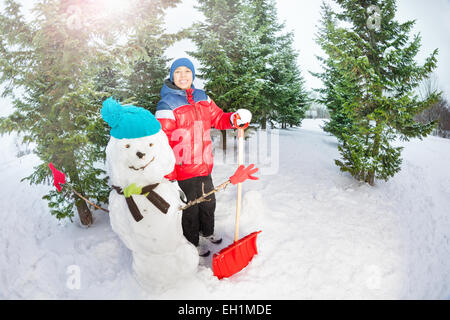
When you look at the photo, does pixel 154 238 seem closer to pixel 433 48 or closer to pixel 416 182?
pixel 433 48

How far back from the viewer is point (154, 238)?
216 centimetres

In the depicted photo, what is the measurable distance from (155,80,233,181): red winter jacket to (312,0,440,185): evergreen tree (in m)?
2.83

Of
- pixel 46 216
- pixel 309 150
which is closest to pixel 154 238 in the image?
pixel 46 216

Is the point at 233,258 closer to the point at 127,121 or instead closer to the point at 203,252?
the point at 203,252

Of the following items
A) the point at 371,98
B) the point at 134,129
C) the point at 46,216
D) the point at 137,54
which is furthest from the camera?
the point at 371,98

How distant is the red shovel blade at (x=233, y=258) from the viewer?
248 cm

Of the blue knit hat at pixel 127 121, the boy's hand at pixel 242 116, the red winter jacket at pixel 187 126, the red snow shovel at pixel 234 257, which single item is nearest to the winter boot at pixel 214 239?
the red snow shovel at pixel 234 257

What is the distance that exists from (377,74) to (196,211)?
13.9 ft

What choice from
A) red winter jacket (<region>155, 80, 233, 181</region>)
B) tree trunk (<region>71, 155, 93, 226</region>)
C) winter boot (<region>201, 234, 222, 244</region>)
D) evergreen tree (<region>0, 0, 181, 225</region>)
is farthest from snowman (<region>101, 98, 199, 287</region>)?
tree trunk (<region>71, 155, 93, 226</region>)

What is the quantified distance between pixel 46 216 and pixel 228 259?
3335 millimetres

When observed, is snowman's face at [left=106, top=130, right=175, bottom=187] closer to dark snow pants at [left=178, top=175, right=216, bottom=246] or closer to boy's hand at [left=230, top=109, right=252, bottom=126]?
dark snow pants at [left=178, top=175, right=216, bottom=246]

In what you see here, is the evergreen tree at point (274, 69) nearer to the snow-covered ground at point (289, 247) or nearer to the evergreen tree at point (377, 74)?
the evergreen tree at point (377, 74)

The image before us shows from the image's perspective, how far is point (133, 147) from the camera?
194cm

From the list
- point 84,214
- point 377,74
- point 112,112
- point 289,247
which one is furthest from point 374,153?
point 84,214
